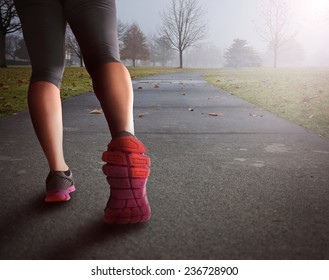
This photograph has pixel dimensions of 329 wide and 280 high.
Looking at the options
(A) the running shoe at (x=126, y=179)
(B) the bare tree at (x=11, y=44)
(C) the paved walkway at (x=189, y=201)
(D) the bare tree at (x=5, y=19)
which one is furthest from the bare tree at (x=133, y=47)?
(A) the running shoe at (x=126, y=179)

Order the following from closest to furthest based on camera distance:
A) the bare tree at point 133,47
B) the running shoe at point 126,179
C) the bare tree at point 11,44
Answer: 1. the running shoe at point 126,179
2. the bare tree at point 133,47
3. the bare tree at point 11,44

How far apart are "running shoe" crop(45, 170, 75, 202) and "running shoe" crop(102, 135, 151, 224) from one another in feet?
1.23

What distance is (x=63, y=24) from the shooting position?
5.99 feet

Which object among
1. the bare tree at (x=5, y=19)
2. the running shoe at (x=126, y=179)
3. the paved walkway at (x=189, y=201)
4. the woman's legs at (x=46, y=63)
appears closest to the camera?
the paved walkway at (x=189, y=201)

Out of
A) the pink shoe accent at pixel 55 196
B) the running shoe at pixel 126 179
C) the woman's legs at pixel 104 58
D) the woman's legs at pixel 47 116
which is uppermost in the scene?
the woman's legs at pixel 104 58

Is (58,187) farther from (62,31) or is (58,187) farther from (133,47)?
(133,47)

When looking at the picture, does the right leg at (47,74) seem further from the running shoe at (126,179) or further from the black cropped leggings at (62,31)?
the running shoe at (126,179)

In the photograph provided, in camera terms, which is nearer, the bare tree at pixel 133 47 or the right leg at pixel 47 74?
the right leg at pixel 47 74

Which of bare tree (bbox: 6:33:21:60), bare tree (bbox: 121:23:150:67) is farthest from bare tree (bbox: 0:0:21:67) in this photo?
bare tree (bbox: 6:33:21:60)

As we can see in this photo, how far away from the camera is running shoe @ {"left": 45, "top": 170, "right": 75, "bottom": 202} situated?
180 centimetres

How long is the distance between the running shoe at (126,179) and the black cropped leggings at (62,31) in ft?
1.52

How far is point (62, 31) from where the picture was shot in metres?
1.84

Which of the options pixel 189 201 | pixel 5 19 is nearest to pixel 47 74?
pixel 189 201

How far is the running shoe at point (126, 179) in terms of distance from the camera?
1458 millimetres
